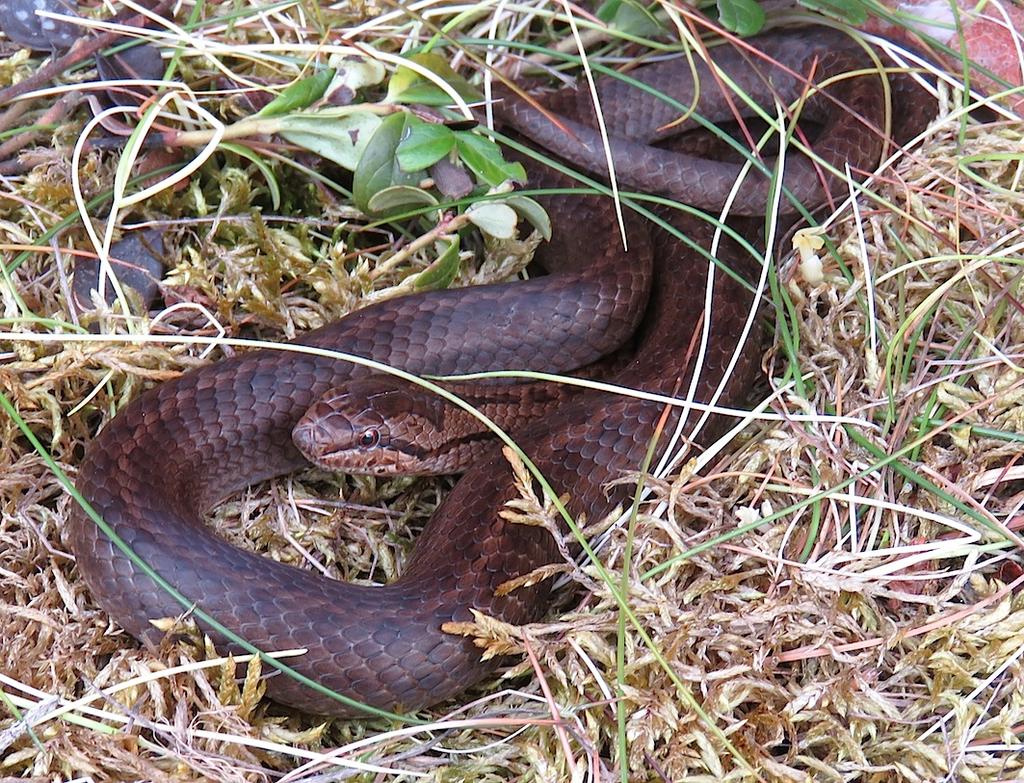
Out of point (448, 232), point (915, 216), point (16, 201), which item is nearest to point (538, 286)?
point (448, 232)

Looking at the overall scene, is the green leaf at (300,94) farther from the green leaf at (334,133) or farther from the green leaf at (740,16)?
the green leaf at (740,16)

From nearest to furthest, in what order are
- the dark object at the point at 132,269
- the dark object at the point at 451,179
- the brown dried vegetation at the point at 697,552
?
1. the brown dried vegetation at the point at 697,552
2. the dark object at the point at 451,179
3. the dark object at the point at 132,269

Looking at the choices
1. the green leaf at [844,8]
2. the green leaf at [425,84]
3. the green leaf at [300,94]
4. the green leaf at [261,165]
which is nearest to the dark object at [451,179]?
the green leaf at [425,84]

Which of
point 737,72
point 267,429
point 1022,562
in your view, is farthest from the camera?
point 737,72

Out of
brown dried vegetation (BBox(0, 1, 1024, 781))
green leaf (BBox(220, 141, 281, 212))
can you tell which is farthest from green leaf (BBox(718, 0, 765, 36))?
green leaf (BBox(220, 141, 281, 212))

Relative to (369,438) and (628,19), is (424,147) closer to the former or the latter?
(369,438)

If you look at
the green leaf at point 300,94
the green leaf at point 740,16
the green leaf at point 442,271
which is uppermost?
the green leaf at point 300,94

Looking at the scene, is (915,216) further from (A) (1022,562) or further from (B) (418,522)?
(B) (418,522)

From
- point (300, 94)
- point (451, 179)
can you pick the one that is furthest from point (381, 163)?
point (300, 94)
